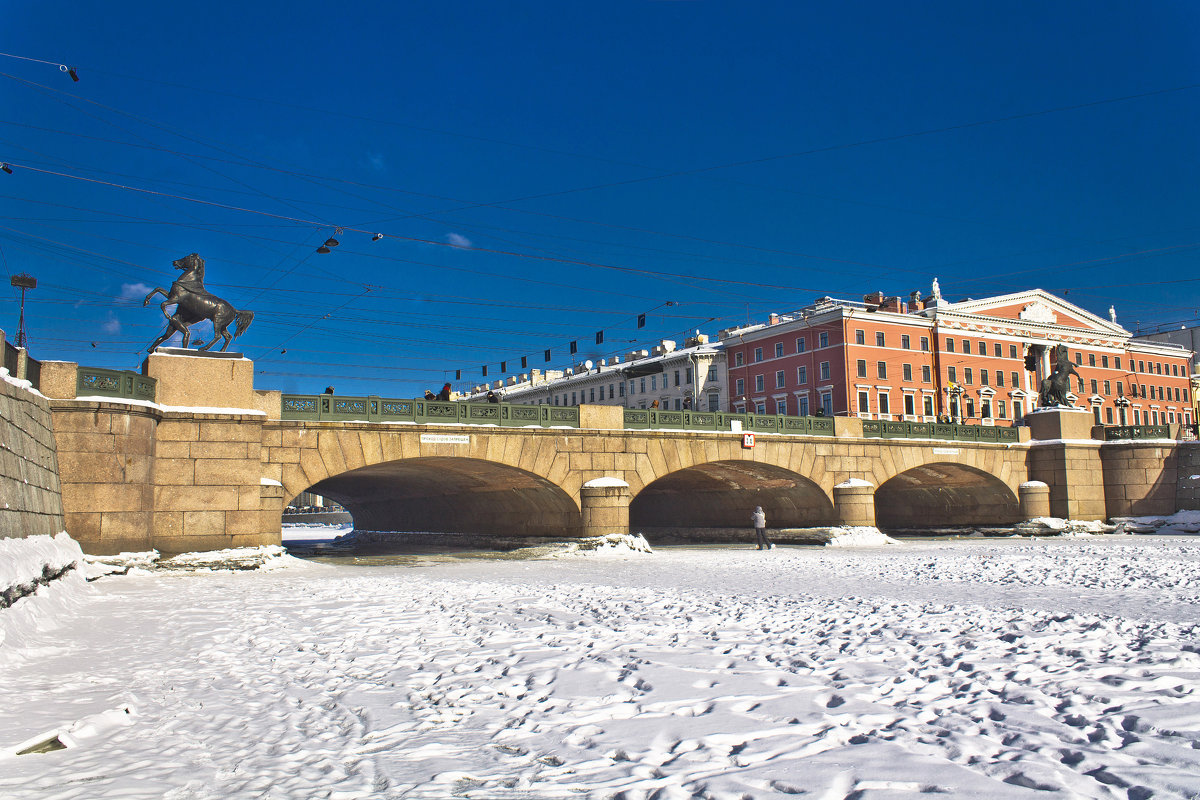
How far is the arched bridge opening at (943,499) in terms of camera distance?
3812 centimetres

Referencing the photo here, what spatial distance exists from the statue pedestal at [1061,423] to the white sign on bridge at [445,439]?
2688cm

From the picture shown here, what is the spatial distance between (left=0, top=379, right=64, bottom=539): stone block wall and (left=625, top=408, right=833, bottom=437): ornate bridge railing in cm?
1644

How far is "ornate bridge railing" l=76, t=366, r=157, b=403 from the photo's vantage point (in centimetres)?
1847

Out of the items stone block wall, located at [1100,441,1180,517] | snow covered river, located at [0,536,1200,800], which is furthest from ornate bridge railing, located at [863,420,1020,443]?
snow covered river, located at [0,536,1200,800]

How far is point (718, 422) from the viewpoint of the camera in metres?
30.9

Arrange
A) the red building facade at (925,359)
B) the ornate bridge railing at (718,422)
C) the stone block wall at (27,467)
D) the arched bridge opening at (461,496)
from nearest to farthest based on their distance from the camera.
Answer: the stone block wall at (27,467)
the arched bridge opening at (461,496)
the ornate bridge railing at (718,422)
the red building facade at (925,359)

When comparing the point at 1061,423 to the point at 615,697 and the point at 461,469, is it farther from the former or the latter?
the point at 615,697

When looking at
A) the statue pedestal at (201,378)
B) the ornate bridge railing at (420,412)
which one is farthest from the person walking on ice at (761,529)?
the statue pedestal at (201,378)

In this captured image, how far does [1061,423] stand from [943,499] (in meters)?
6.53

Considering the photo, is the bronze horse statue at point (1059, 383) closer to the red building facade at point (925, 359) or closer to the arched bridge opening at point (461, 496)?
the red building facade at point (925, 359)

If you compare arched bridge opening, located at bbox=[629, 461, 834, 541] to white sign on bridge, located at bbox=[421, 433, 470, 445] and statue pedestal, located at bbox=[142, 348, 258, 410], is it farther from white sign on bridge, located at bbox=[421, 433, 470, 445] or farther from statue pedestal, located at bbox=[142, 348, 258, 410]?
statue pedestal, located at bbox=[142, 348, 258, 410]

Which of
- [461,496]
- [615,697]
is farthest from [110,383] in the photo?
[461,496]

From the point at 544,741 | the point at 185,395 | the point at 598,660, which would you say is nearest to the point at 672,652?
the point at 598,660

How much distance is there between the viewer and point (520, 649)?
9008 millimetres
